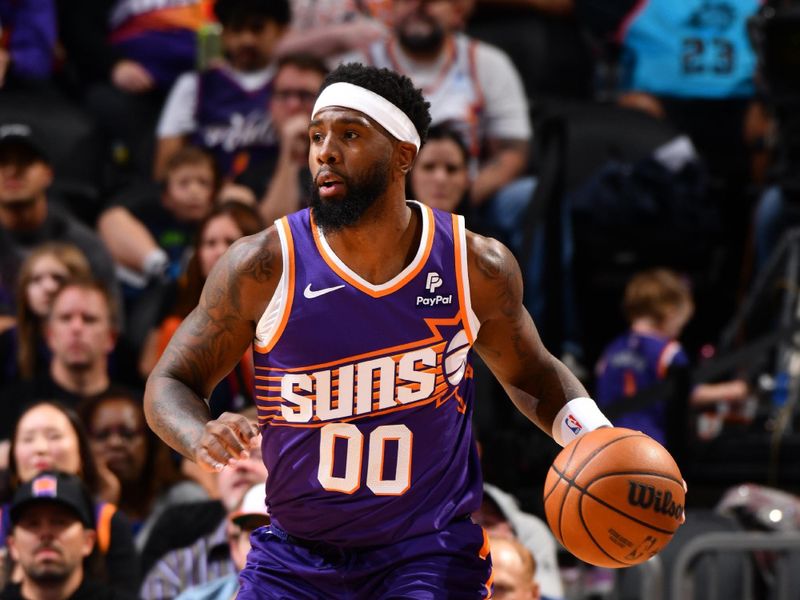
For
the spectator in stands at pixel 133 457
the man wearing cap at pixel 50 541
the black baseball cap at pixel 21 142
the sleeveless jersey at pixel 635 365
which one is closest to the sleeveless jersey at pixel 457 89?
the sleeveless jersey at pixel 635 365

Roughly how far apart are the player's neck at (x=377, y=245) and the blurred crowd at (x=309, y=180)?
226cm

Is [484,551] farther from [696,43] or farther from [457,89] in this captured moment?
[696,43]

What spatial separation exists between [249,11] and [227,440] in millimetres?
6085

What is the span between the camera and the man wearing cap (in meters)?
5.95

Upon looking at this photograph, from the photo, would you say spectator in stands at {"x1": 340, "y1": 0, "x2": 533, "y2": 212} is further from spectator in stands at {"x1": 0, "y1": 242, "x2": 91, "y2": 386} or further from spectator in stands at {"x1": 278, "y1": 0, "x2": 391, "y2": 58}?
spectator in stands at {"x1": 0, "y1": 242, "x2": 91, "y2": 386}

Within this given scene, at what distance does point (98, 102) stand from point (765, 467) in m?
4.83

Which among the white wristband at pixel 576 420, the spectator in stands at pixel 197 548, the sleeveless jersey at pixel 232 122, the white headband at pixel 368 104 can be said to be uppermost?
the sleeveless jersey at pixel 232 122

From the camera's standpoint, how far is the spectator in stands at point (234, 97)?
31.0 ft

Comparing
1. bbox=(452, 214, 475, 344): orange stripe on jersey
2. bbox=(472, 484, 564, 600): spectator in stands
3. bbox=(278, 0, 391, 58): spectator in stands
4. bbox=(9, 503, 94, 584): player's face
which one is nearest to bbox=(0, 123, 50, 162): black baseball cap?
bbox=(278, 0, 391, 58): spectator in stands

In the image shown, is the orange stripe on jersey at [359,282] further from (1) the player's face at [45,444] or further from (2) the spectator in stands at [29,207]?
(2) the spectator in stands at [29,207]

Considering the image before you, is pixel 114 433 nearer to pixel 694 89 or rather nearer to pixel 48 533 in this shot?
pixel 48 533

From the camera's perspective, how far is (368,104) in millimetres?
4340

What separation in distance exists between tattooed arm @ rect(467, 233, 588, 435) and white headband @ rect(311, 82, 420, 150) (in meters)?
0.37

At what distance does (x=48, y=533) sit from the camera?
5.98 metres
